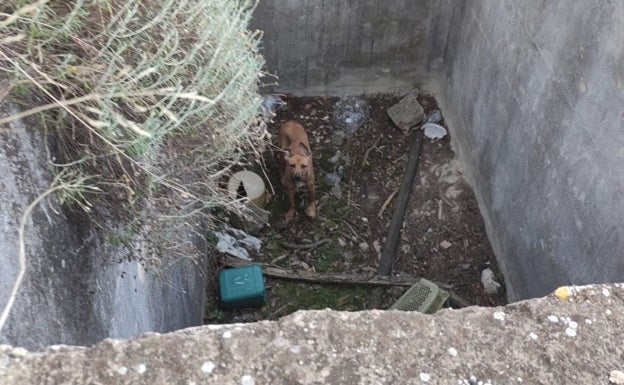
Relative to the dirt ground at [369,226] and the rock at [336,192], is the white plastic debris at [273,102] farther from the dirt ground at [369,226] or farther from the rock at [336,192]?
the rock at [336,192]

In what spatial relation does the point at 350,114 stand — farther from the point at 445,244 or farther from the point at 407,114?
the point at 445,244

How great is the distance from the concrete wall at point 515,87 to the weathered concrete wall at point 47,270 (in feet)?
8.89

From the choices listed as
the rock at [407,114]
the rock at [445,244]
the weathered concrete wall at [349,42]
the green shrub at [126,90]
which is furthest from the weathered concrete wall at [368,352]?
the weathered concrete wall at [349,42]

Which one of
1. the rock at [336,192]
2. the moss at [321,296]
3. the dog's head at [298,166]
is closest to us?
the moss at [321,296]

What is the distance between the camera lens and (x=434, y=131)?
605 centimetres

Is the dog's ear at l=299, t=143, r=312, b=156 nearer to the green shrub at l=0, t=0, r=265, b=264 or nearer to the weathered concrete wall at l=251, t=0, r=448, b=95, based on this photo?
the weathered concrete wall at l=251, t=0, r=448, b=95

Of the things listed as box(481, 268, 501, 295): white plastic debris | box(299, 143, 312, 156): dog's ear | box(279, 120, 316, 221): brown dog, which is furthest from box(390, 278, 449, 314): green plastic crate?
box(299, 143, 312, 156): dog's ear

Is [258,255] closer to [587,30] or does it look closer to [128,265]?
[128,265]

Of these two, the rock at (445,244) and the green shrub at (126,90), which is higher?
the green shrub at (126,90)

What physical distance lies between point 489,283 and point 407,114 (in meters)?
2.07

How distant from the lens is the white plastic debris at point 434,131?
602 cm

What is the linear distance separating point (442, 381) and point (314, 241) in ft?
12.1

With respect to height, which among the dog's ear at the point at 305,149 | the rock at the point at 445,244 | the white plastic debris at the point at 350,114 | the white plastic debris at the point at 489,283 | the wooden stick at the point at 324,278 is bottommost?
the white plastic debris at the point at 489,283

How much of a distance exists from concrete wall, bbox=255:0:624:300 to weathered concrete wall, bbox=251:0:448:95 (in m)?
0.01
